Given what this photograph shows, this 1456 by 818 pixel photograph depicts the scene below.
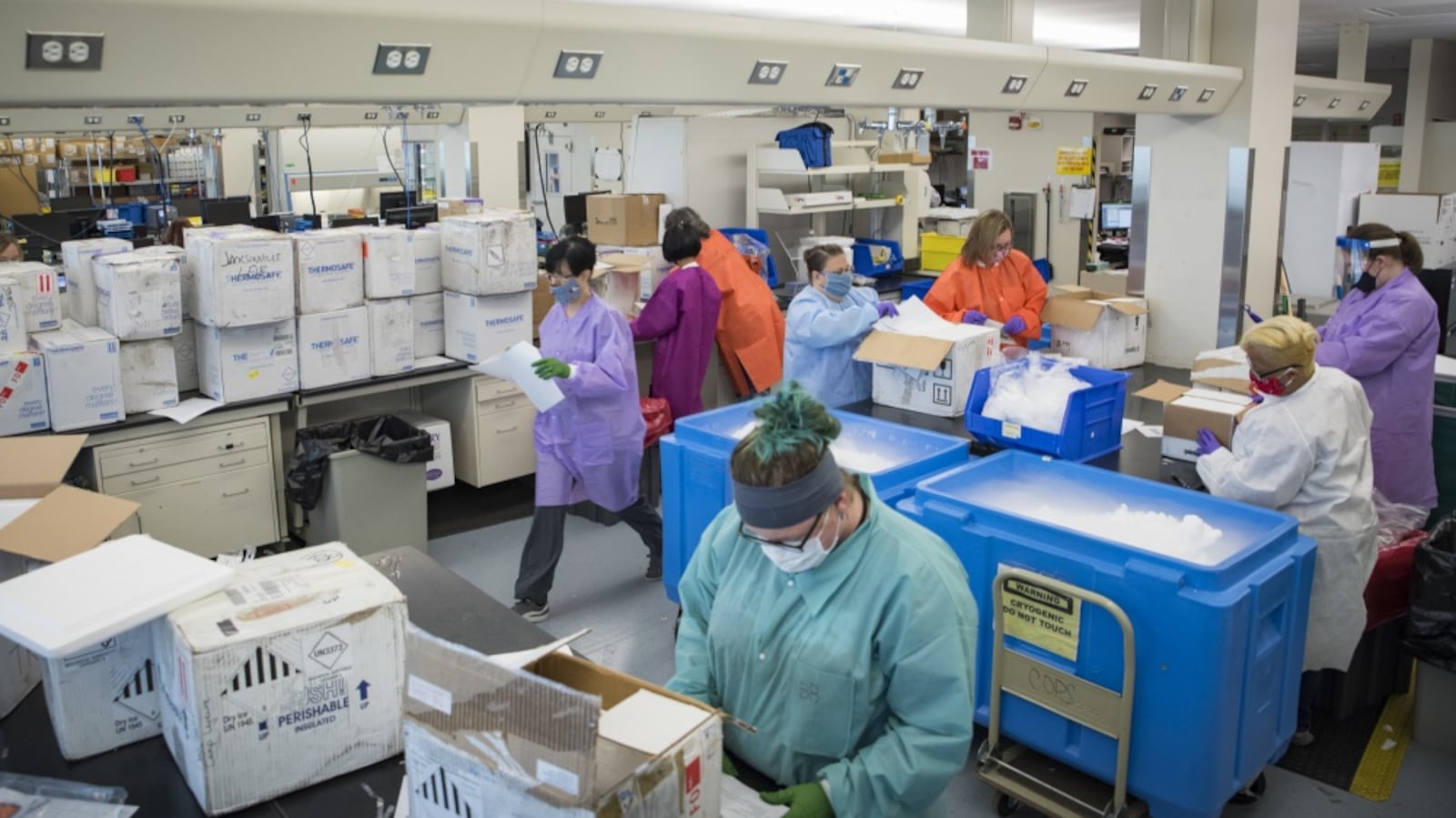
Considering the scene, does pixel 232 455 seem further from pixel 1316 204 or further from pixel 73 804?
pixel 1316 204

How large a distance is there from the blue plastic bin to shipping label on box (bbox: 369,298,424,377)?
2.37m

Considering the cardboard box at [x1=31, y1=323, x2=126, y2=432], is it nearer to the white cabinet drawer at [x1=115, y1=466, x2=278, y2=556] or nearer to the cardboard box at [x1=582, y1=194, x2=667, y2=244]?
the white cabinet drawer at [x1=115, y1=466, x2=278, y2=556]

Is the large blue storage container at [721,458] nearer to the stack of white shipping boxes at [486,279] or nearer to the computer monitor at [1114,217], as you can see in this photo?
the stack of white shipping boxes at [486,279]

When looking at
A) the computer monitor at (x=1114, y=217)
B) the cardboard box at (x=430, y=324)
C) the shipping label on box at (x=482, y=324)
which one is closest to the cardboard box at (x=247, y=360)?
the cardboard box at (x=430, y=324)

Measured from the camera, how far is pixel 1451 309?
7105 millimetres

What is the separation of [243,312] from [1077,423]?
9.68 ft

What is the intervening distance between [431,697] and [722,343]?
13.9 ft

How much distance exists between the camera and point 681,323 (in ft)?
16.5

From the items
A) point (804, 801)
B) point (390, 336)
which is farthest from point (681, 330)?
point (804, 801)

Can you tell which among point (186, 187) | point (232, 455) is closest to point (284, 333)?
point (232, 455)

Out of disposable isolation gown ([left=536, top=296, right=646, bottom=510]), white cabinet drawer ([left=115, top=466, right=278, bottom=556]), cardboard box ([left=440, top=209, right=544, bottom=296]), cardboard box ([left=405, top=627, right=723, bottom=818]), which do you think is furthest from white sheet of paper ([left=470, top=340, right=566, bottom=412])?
cardboard box ([left=405, top=627, right=723, bottom=818])

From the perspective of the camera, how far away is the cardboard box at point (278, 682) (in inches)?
63.7

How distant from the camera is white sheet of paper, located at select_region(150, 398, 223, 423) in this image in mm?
4008

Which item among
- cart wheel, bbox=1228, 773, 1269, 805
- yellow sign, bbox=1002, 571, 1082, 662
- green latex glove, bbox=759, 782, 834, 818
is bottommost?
cart wheel, bbox=1228, 773, 1269, 805
